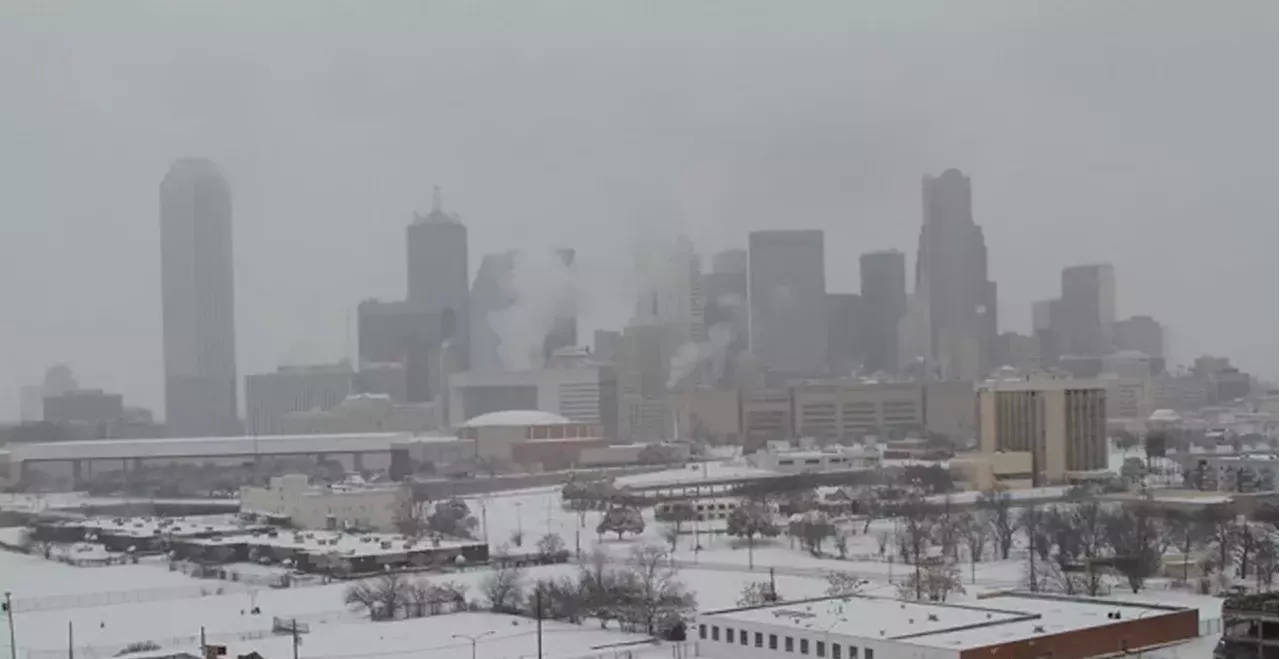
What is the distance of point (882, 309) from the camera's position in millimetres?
54500

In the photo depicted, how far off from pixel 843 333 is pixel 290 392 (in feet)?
58.9

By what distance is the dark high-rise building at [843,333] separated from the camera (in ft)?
172

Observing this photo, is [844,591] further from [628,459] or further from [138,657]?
[628,459]

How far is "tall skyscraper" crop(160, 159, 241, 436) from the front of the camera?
45.8 metres

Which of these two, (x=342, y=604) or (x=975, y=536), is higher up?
(x=975, y=536)

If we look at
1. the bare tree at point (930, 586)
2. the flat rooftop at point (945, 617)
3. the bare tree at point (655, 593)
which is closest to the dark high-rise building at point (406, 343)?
the bare tree at point (655, 593)

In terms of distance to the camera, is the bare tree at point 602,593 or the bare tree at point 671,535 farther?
the bare tree at point 671,535

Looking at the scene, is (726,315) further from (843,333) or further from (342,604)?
(342,604)

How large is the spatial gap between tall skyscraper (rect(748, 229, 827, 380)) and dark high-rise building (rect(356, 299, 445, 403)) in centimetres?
1021

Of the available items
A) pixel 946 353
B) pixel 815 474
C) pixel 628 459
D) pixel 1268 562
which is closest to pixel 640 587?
pixel 1268 562

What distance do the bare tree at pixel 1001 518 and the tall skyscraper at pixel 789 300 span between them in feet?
108

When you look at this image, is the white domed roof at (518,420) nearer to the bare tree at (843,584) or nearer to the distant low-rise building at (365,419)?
the distant low-rise building at (365,419)

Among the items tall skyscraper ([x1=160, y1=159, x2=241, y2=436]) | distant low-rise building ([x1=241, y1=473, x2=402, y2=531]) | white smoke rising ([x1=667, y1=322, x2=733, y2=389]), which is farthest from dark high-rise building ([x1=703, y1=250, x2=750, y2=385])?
distant low-rise building ([x1=241, y1=473, x2=402, y2=531])

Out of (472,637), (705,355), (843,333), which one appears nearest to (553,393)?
(705,355)
